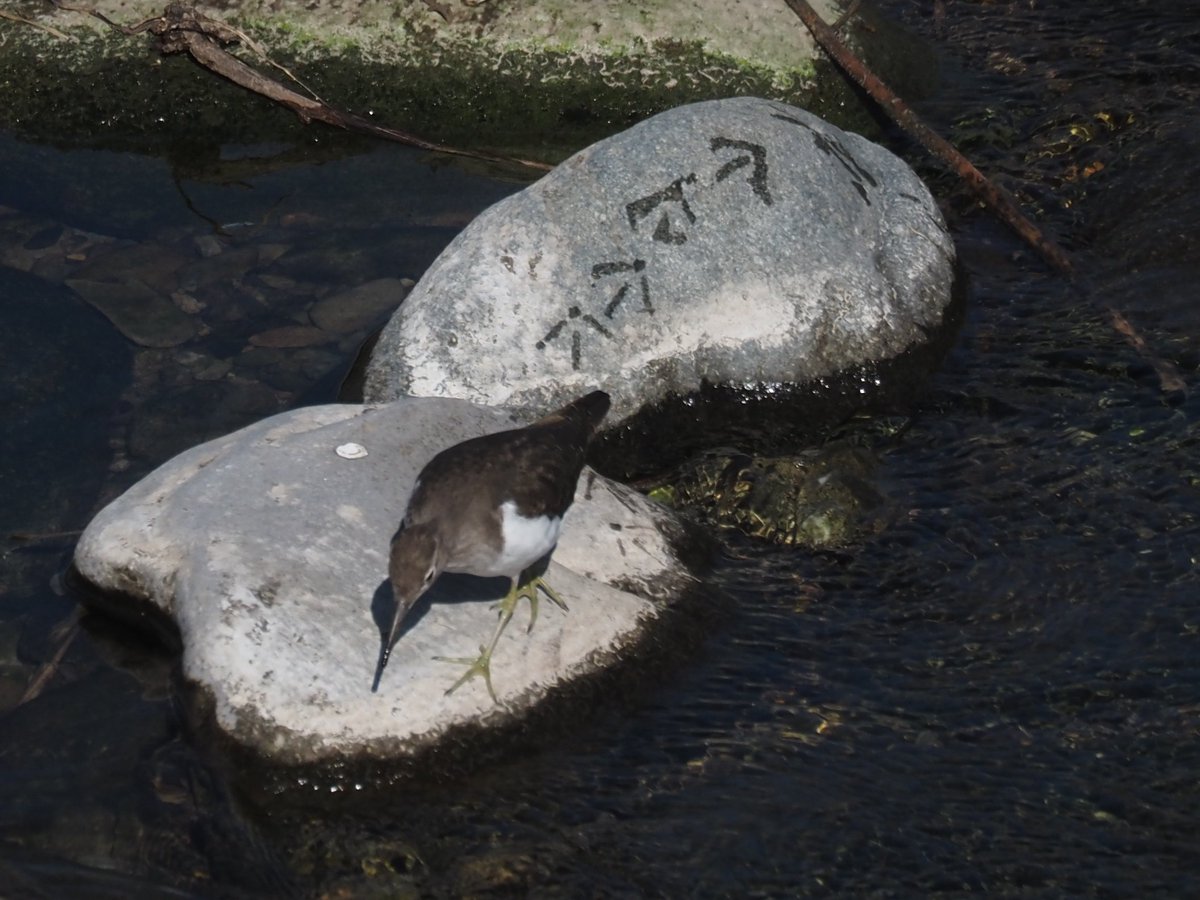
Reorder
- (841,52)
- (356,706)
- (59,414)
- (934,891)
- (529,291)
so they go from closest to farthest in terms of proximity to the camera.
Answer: (934,891) < (356,706) < (529,291) < (59,414) < (841,52)

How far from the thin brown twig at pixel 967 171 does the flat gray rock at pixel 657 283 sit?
1193 mm

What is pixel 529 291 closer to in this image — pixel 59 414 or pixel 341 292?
pixel 341 292

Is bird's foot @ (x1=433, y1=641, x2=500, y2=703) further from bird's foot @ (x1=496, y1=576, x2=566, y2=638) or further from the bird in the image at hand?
bird's foot @ (x1=496, y1=576, x2=566, y2=638)

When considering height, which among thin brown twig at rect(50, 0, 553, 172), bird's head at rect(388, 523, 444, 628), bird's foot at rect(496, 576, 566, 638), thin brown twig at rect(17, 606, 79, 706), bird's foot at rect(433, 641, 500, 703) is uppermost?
thin brown twig at rect(50, 0, 553, 172)

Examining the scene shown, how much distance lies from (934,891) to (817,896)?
363 millimetres

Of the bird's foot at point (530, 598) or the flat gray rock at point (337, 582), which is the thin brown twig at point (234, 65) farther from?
the bird's foot at point (530, 598)

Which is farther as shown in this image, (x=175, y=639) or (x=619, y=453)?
(x=619, y=453)

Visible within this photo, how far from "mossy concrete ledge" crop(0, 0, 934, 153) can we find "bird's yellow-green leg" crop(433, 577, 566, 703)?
4.51 metres

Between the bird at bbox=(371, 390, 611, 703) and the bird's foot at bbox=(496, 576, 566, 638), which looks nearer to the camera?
the bird at bbox=(371, 390, 611, 703)

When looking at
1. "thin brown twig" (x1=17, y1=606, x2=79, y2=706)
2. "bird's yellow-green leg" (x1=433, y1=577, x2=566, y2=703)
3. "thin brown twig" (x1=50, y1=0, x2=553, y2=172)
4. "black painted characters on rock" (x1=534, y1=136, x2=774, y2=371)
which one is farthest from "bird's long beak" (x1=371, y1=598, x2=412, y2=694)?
"thin brown twig" (x1=50, y1=0, x2=553, y2=172)

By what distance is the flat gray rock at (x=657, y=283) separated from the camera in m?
6.73

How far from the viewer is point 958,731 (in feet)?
17.0

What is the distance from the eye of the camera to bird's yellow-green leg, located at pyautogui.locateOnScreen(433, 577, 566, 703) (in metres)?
5.10

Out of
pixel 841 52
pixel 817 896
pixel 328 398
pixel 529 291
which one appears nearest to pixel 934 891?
pixel 817 896
